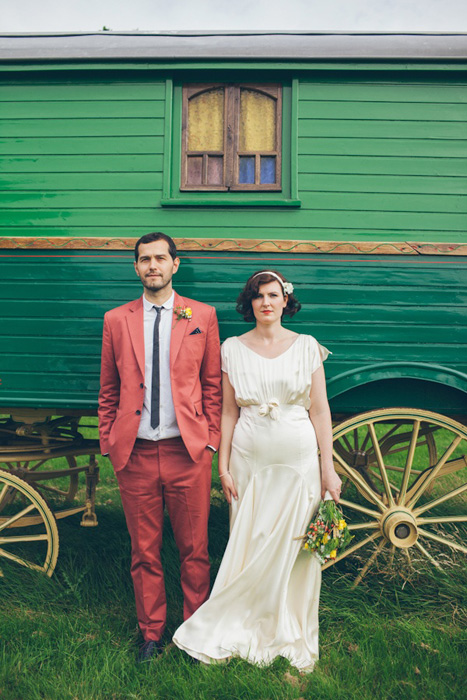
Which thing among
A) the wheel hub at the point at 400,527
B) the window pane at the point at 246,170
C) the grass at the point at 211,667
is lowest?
the grass at the point at 211,667

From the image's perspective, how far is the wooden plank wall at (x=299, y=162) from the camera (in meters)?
3.29

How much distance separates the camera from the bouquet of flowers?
259cm

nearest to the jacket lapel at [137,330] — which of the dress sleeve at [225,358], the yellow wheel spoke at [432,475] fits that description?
the dress sleeve at [225,358]

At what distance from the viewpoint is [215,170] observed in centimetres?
343

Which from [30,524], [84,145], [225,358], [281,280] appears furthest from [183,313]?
[30,524]

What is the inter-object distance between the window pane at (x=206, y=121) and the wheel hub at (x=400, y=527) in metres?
2.93

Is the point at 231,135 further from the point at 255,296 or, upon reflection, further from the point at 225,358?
the point at 225,358

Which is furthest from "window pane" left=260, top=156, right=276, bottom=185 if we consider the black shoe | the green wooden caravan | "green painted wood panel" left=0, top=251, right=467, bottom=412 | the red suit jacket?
the black shoe

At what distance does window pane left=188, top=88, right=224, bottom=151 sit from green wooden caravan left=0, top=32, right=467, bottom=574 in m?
0.01

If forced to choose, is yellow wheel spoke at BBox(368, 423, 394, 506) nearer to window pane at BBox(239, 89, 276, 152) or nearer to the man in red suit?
the man in red suit

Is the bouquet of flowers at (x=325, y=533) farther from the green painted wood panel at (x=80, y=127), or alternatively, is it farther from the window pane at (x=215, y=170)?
the green painted wood panel at (x=80, y=127)

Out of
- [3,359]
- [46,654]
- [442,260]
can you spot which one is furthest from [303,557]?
[3,359]

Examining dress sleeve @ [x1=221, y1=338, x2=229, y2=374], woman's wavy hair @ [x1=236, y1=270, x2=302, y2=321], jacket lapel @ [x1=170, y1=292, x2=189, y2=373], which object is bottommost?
dress sleeve @ [x1=221, y1=338, x2=229, y2=374]

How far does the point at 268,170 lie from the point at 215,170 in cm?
39
